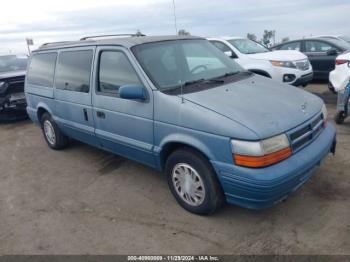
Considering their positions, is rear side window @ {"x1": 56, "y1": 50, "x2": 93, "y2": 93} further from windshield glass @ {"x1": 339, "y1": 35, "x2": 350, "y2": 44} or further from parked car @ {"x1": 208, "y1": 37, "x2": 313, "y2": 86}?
windshield glass @ {"x1": 339, "y1": 35, "x2": 350, "y2": 44}

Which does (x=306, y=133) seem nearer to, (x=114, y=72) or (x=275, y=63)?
(x=114, y=72)

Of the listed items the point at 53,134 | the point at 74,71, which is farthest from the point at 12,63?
the point at 74,71

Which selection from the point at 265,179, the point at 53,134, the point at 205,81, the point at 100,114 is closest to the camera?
the point at 265,179

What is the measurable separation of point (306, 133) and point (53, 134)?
427 cm

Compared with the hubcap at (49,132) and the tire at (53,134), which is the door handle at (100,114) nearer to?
the tire at (53,134)

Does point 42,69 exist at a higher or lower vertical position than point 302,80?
higher

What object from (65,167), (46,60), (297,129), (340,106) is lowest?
(65,167)

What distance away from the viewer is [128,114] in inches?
154

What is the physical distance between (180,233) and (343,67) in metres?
Result: 4.62

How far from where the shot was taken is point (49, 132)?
602 centimetres

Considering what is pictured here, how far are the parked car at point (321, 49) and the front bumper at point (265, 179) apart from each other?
7.19m

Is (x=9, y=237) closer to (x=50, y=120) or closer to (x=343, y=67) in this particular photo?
(x=50, y=120)

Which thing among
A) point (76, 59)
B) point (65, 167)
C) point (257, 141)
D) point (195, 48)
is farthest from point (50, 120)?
point (257, 141)

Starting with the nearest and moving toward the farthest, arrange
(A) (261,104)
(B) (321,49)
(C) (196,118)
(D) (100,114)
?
(C) (196,118) → (A) (261,104) → (D) (100,114) → (B) (321,49)
